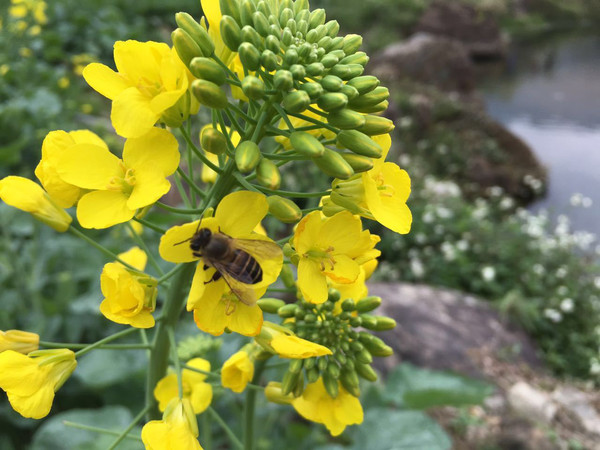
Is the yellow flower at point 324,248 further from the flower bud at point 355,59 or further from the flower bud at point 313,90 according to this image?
the flower bud at point 355,59

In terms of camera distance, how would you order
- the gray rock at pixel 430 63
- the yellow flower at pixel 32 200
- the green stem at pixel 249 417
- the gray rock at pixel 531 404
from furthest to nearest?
1. the gray rock at pixel 430 63
2. the gray rock at pixel 531 404
3. the green stem at pixel 249 417
4. the yellow flower at pixel 32 200

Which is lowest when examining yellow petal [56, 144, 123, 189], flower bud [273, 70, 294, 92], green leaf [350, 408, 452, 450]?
green leaf [350, 408, 452, 450]

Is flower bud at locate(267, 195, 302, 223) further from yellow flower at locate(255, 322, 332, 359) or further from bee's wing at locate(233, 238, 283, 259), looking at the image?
yellow flower at locate(255, 322, 332, 359)

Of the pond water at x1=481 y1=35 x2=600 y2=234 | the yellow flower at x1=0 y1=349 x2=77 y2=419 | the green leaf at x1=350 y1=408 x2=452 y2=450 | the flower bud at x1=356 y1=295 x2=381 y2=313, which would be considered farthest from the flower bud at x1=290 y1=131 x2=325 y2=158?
the pond water at x1=481 y1=35 x2=600 y2=234

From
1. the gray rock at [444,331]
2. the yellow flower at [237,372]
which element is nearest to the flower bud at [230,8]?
the yellow flower at [237,372]

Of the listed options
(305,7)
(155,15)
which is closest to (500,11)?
(155,15)

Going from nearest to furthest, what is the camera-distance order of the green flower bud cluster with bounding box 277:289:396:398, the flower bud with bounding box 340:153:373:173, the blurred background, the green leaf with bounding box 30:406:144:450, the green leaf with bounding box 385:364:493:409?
the flower bud with bounding box 340:153:373:173 → the green flower bud cluster with bounding box 277:289:396:398 → the green leaf with bounding box 385:364:493:409 → the green leaf with bounding box 30:406:144:450 → the blurred background

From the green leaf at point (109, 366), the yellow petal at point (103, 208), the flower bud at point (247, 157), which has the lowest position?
the green leaf at point (109, 366)

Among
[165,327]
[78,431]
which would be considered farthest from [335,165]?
[78,431]
